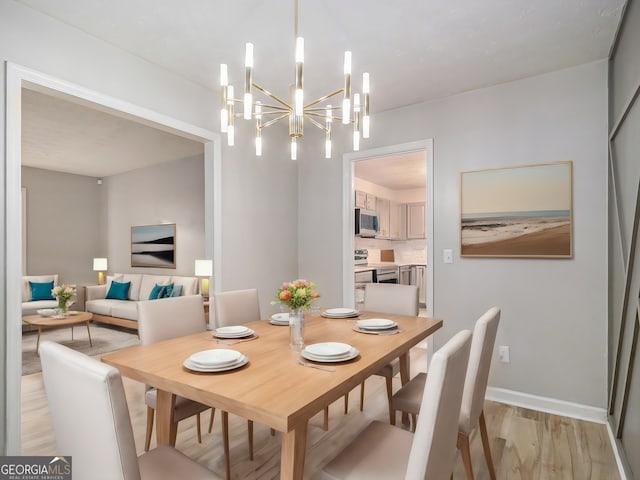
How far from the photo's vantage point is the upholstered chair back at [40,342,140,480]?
96 centimetres

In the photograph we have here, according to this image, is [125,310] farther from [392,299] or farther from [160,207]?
[392,299]

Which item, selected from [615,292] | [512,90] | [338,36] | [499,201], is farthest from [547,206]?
[338,36]

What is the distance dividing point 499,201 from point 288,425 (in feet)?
8.80

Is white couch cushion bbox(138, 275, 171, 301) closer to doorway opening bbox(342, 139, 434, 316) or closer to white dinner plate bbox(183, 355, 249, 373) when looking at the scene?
doorway opening bbox(342, 139, 434, 316)

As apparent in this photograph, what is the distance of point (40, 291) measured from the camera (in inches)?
240

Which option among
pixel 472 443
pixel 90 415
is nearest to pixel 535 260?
pixel 472 443

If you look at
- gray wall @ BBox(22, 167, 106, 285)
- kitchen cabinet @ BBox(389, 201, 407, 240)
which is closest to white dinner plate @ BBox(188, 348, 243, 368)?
kitchen cabinet @ BBox(389, 201, 407, 240)

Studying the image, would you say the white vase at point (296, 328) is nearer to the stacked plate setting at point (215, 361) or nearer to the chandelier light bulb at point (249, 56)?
the stacked plate setting at point (215, 361)

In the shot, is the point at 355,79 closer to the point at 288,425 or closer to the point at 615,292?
the point at 615,292

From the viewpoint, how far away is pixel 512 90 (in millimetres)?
2992

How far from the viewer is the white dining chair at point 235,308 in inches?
97.3

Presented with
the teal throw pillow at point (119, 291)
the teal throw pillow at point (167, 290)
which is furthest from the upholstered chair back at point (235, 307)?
the teal throw pillow at point (119, 291)

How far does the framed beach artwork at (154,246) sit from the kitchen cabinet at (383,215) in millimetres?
3724

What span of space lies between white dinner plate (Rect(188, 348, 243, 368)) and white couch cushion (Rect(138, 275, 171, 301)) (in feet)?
15.5
